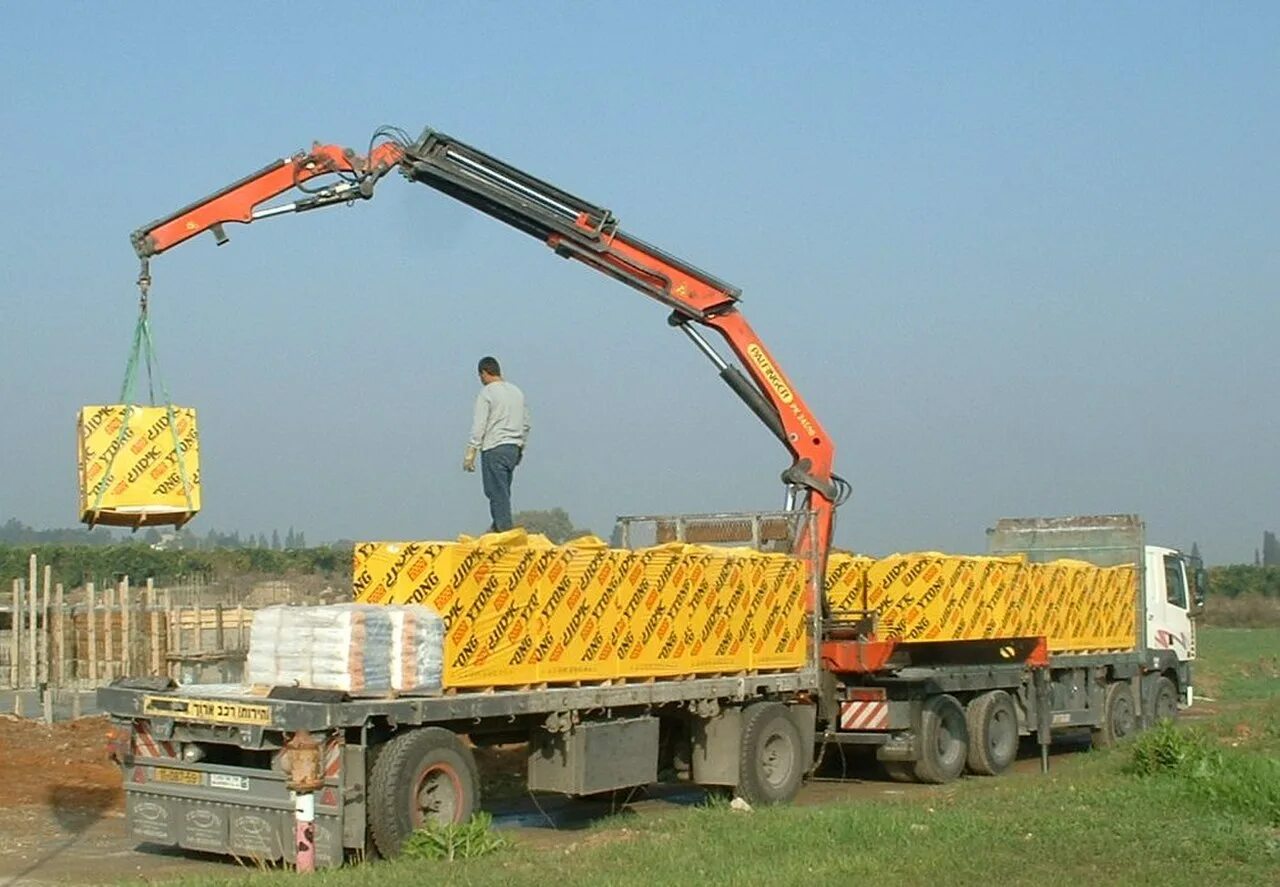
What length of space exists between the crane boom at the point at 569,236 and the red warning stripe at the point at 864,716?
5.93 ft

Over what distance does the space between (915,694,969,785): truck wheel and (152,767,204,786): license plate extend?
8.85 m

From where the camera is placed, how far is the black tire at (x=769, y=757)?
639 inches

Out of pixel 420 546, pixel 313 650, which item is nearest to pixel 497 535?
pixel 420 546

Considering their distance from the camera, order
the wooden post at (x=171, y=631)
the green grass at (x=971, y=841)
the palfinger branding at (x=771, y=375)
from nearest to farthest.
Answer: the green grass at (x=971, y=841) → the palfinger branding at (x=771, y=375) → the wooden post at (x=171, y=631)

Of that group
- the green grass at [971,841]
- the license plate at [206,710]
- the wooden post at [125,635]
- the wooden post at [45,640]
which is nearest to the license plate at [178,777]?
the license plate at [206,710]

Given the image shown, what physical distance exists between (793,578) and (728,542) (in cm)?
130

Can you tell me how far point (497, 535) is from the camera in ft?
44.2

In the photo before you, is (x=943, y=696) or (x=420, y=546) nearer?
(x=420, y=546)

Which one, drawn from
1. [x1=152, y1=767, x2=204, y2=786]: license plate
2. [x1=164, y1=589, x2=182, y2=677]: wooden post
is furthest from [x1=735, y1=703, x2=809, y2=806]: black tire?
[x1=164, y1=589, x2=182, y2=677]: wooden post

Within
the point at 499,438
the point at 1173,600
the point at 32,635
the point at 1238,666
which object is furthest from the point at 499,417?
the point at 1238,666

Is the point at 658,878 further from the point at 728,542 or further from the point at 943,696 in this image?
the point at 943,696

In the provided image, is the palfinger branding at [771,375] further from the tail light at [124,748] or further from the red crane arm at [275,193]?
the tail light at [124,748]

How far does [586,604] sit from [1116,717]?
11833mm

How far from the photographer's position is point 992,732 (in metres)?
20.4
